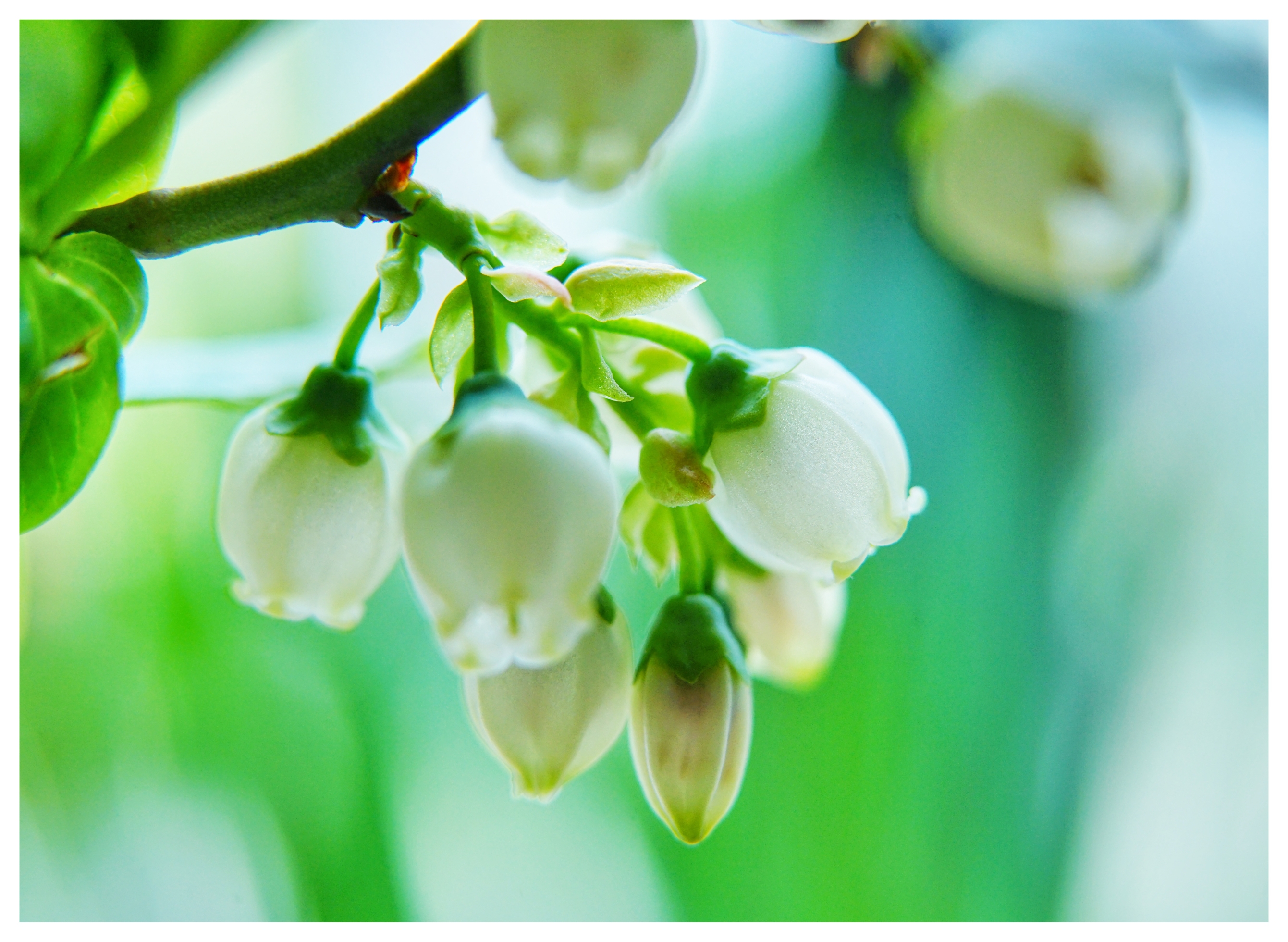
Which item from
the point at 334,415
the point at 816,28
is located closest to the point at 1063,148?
the point at 816,28

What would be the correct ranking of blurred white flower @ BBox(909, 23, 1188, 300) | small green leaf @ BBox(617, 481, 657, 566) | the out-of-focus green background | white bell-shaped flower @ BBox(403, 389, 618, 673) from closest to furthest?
1. white bell-shaped flower @ BBox(403, 389, 618, 673)
2. small green leaf @ BBox(617, 481, 657, 566)
3. blurred white flower @ BBox(909, 23, 1188, 300)
4. the out-of-focus green background

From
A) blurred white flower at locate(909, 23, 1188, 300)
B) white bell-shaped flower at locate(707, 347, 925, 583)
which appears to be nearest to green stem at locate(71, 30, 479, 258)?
white bell-shaped flower at locate(707, 347, 925, 583)

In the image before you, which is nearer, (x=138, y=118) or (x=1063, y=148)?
(x=138, y=118)

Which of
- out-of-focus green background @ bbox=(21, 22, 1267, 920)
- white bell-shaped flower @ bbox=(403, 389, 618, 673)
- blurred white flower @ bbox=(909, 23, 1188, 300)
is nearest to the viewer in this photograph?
white bell-shaped flower @ bbox=(403, 389, 618, 673)

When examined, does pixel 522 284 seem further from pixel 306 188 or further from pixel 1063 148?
pixel 1063 148

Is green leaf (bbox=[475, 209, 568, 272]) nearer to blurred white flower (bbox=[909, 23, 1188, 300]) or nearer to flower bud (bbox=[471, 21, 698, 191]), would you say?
flower bud (bbox=[471, 21, 698, 191])

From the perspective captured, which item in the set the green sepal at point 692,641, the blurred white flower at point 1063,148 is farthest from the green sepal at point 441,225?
the blurred white flower at point 1063,148

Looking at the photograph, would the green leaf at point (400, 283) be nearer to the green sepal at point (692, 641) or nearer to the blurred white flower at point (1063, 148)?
the green sepal at point (692, 641)
